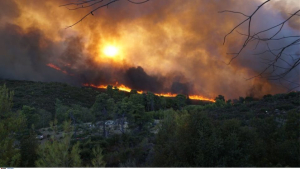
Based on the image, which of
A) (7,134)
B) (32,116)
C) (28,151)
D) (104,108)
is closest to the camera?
(7,134)

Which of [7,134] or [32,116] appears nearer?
[7,134]

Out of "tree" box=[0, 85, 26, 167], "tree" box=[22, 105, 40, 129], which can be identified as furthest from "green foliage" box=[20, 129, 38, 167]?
"tree" box=[22, 105, 40, 129]

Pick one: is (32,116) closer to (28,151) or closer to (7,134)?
(28,151)

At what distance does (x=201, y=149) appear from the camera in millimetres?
6051

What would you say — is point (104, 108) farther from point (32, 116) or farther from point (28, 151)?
point (28, 151)

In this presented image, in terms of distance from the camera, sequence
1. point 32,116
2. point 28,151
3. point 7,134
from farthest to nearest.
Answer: point 32,116, point 28,151, point 7,134

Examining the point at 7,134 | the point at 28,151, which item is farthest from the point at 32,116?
the point at 7,134

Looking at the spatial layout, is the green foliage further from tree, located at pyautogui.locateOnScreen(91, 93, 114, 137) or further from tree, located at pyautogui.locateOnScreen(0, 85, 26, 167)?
tree, located at pyautogui.locateOnScreen(91, 93, 114, 137)

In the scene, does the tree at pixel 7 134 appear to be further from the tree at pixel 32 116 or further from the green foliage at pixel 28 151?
the tree at pixel 32 116

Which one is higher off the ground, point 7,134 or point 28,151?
point 7,134

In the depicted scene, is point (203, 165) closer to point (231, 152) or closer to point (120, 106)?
point (231, 152)

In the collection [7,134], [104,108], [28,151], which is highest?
[104,108]

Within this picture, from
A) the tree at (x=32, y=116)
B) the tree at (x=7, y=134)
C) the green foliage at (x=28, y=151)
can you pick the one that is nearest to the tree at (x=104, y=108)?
the tree at (x=32, y=116)

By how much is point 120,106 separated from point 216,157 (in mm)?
15916
